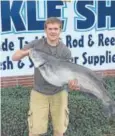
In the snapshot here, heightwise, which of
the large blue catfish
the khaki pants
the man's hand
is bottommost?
the khaki pants

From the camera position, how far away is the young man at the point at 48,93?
6.43m

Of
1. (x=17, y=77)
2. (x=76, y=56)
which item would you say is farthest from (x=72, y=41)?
(x=17, y=77)

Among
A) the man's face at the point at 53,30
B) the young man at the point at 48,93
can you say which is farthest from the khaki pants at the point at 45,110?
the man's face at the point at 53,30

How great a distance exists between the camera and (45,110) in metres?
6.60

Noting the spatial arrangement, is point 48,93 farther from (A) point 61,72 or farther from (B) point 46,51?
(B) point 46,51

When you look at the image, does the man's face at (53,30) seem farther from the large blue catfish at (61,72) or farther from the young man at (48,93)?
the large blue catfish at (61,72)

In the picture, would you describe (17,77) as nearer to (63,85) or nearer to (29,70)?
(29,70)

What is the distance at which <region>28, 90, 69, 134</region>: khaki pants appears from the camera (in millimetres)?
6570

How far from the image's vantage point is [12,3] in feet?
27.1

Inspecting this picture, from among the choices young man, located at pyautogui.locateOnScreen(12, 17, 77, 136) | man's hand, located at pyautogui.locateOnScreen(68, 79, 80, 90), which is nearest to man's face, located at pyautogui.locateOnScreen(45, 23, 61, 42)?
young man, located at pyautogui.locateOnScreen(12, 17, 77, 136)

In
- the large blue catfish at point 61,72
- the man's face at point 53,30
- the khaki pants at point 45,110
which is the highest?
the man's face at point 53,30

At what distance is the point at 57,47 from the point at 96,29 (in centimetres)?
233

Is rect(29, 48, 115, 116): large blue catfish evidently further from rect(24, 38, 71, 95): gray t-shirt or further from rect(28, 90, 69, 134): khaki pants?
rect(28, 90, 69, 134): khaki pants

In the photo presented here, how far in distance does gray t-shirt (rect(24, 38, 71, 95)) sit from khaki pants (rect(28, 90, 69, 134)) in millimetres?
57
